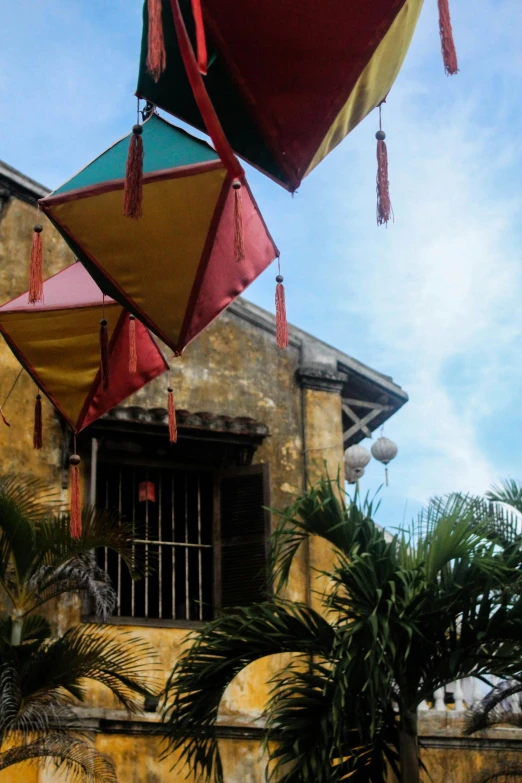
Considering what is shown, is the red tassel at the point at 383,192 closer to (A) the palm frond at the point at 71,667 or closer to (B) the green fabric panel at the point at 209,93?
(B) the green fabric panel at the point at 209,93

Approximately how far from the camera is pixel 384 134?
6973 mm

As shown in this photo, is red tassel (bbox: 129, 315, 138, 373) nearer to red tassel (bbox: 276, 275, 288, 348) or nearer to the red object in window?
red tassel (bbox: 276, 275, 288, 348)

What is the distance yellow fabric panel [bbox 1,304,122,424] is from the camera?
9.29m

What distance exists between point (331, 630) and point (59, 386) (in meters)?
2.73

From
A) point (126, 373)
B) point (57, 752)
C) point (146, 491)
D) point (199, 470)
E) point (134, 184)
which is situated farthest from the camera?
point (199, 470)

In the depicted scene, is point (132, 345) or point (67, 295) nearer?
point (132, 345)

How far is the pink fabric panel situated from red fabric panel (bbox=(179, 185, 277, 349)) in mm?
1328

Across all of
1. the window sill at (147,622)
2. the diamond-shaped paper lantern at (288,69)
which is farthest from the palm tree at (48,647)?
the diamond-shaped paper lantern at (288,69)

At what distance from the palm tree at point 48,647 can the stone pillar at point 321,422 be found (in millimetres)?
3165

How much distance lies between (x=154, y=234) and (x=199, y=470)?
5.20 m

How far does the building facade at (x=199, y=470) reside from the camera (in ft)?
38.0

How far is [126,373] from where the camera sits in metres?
9.73

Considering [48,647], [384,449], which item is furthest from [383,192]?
[384,449]

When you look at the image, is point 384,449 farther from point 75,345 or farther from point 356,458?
point 75,345
